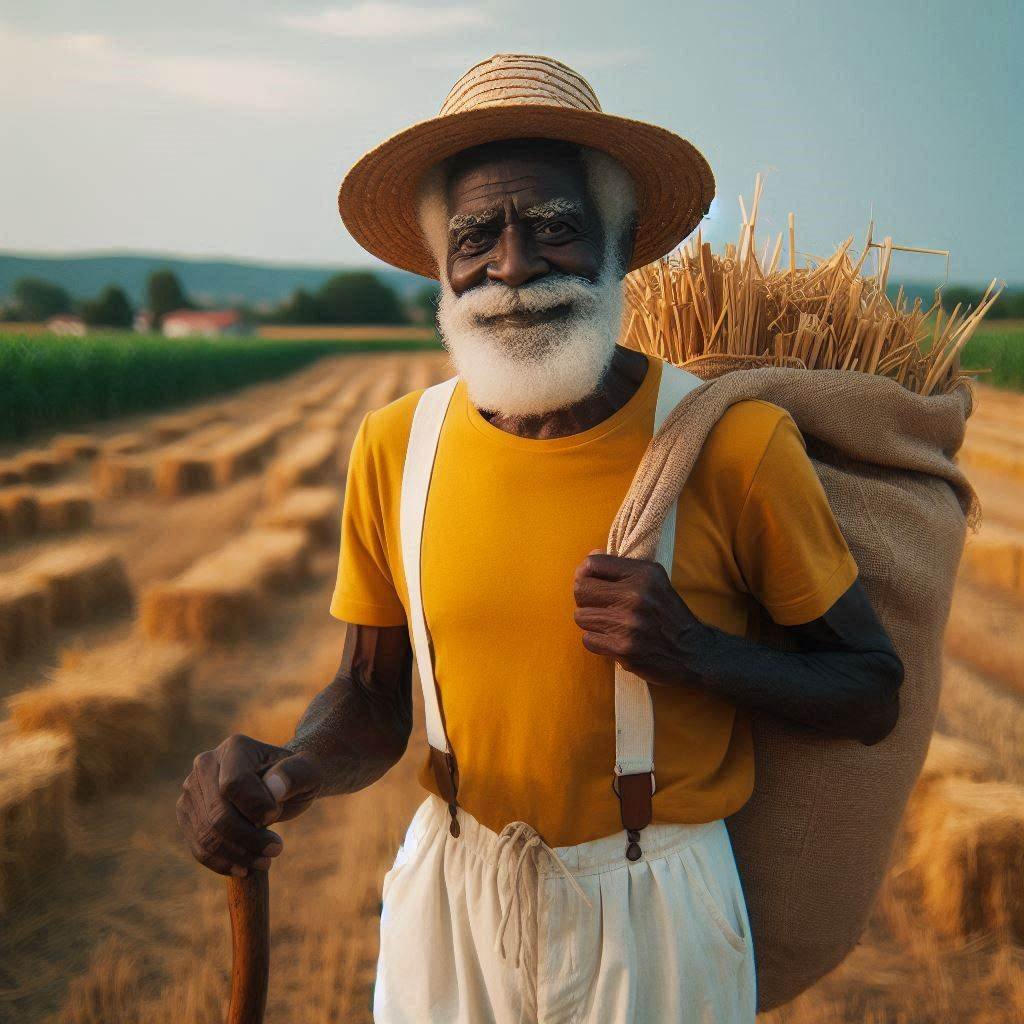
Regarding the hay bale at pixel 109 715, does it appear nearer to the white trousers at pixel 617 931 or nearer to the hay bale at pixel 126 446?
the white trousers at pixel 617 931

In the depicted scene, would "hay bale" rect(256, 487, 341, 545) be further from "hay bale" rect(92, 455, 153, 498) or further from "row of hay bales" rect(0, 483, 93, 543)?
"hay bale" rect(92, 455, 153, 498)

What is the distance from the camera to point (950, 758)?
4.24 metres

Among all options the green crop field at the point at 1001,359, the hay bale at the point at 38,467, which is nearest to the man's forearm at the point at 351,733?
the hay bale at the point at 38,467

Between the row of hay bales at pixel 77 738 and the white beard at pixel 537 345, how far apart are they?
3326 millimetres

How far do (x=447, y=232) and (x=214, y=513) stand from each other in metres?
10.8

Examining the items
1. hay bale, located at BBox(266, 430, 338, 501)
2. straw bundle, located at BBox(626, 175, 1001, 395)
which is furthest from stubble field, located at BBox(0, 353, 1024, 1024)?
hay bale, located at BBox(266, 430, 338, 501)

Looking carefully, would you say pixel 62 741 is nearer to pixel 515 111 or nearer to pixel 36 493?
pixel 515 111

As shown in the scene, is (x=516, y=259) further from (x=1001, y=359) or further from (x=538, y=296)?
(x=1001, y=359)

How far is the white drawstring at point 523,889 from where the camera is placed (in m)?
1.58

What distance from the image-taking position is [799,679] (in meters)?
1.53

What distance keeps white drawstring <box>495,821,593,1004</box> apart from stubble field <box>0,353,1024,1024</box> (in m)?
2.05

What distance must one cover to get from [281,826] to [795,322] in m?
3.55

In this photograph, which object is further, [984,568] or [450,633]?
[984,568]

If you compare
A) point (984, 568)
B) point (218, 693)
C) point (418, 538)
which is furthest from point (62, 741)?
point (984, 568)
